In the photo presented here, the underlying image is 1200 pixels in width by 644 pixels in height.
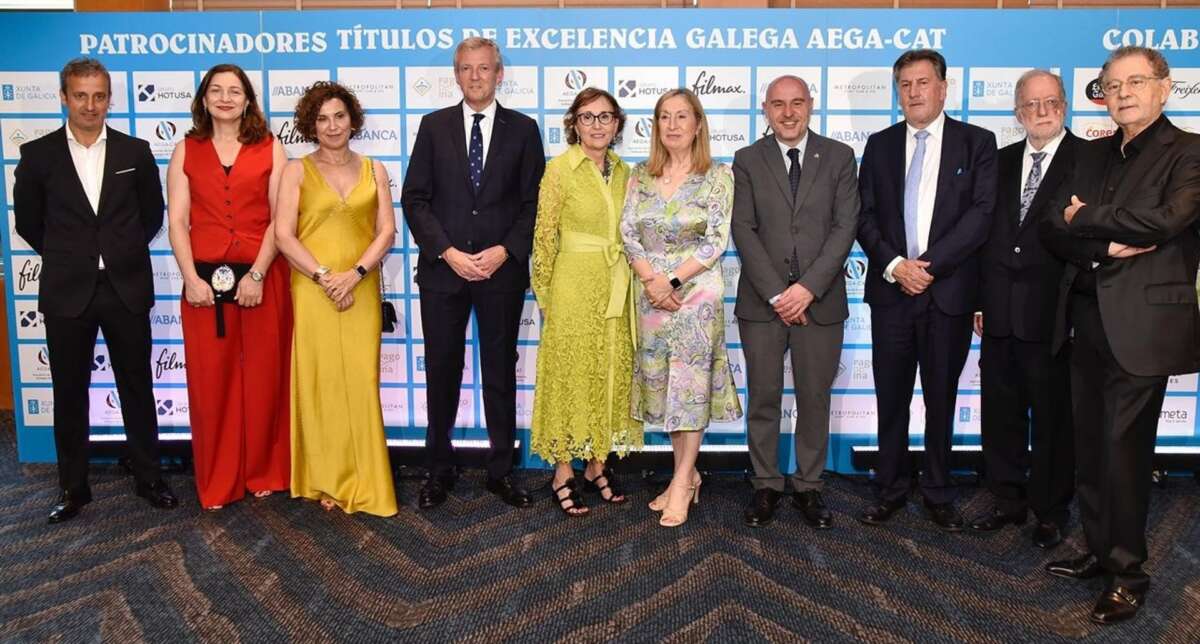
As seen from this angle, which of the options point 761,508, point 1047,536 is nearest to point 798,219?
point 761,508

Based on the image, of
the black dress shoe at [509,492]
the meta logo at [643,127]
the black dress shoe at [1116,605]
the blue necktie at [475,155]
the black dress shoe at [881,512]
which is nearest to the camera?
the black dress shoe at [1116,605]

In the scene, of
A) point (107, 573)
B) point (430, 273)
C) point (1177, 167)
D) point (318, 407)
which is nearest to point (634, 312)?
point (430, 273)

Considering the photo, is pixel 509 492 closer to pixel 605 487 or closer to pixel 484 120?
pixel 605 487

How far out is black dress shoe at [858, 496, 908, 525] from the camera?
376 centimetres

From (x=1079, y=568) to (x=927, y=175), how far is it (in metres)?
1.59

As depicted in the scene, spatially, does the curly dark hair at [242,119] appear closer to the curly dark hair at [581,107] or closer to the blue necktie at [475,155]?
the blue necktie at [475,155]

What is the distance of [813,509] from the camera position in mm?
3750

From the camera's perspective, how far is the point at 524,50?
438 centimetres

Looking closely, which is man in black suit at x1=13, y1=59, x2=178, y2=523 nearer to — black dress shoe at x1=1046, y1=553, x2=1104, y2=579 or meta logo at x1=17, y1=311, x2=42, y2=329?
meta logo at x1=17, y1=311, x2=42, y2=329

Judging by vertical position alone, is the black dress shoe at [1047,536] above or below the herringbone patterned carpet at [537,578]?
above

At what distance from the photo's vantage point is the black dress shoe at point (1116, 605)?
9.49ft

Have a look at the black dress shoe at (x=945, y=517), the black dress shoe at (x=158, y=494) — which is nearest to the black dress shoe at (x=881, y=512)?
the black dress shoe at (x=945, y=517)

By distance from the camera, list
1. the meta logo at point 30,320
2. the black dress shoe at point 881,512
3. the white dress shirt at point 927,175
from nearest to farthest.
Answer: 1. the white dress shirt at point 927,175
2. the black dress shoe at point 881,512
3. the meta logo at point 30,320

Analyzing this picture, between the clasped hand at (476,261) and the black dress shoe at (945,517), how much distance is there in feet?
6.82
